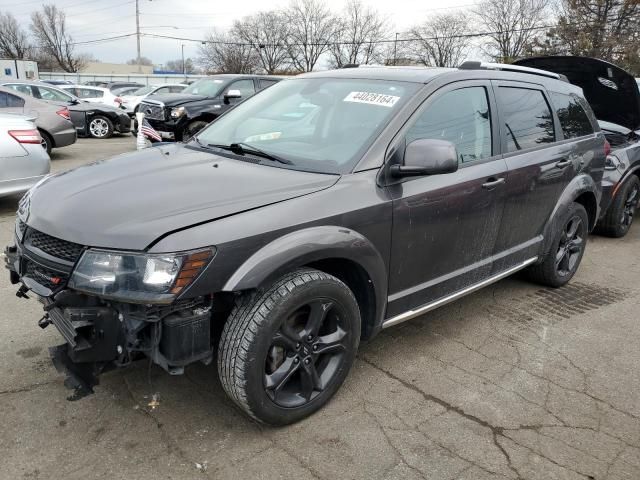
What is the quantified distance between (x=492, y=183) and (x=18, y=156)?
532 cm

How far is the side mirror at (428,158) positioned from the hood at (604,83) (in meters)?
4.08

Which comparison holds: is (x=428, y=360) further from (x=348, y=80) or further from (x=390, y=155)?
(x=348, y=80)

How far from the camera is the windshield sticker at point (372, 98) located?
3.07 meters

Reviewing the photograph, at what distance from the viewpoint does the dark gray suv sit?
2242 millimetres

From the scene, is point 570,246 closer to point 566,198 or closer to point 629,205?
point 566,198

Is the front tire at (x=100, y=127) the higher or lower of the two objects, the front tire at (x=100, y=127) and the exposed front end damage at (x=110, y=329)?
the lower

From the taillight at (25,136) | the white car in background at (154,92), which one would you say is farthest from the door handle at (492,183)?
→ the white car in background at (154,92)

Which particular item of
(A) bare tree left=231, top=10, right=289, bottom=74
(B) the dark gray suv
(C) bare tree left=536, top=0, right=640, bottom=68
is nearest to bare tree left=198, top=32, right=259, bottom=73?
(A) bare tree left=231, top=10, right=289, bottom=74

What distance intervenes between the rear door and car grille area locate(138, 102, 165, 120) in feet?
28.9

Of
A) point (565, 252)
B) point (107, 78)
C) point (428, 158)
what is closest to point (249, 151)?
point (428, 158)

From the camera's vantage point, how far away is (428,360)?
11.1ft

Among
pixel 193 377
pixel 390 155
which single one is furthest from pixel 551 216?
pixel 193 377

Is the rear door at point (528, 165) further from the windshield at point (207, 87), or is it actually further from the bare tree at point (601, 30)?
the bare tree at point (601, 30)

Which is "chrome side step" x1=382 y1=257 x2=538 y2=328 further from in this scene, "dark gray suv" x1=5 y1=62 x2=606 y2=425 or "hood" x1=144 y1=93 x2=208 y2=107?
"hood" x1=144 y1=93 x2=208 y2=107
